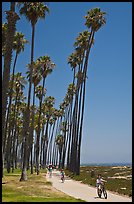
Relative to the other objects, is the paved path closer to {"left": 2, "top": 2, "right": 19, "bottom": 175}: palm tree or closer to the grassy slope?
the grassy slope

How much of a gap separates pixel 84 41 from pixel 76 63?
8942mm

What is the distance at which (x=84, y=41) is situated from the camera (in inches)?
2045

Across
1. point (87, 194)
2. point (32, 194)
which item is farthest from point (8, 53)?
point (87, 194)

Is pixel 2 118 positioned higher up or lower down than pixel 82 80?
lower down

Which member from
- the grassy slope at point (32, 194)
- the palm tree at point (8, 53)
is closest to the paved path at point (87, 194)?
the grassy slope at point (32, 194)

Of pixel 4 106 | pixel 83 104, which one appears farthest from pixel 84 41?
pixel 4 106

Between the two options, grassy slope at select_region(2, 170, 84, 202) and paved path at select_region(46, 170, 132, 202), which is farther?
paved path at select_region(46, 170, 132, 202)

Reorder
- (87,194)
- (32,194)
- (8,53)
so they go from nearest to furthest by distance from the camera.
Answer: (32,194), (8,53), (87,194)

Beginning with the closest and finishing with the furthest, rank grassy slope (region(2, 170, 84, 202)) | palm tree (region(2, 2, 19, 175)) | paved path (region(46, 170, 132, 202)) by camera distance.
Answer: grassy slope (region(2, 170, 84, 202))
paved path (region(46, 170, 132, 202))
palm tree (region(2, 2, 19, 175))

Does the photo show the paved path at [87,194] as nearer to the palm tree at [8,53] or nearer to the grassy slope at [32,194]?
the grassy slope at [32,194]

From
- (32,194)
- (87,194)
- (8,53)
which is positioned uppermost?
(8,53)

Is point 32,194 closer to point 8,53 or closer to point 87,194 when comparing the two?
point 87,194

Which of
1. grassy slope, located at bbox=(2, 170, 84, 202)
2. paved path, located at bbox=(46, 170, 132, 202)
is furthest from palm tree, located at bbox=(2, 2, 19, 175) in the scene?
paved path, located at bbox=(46, 170, 132, 202)

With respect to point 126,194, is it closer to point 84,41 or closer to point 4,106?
point 4,106
